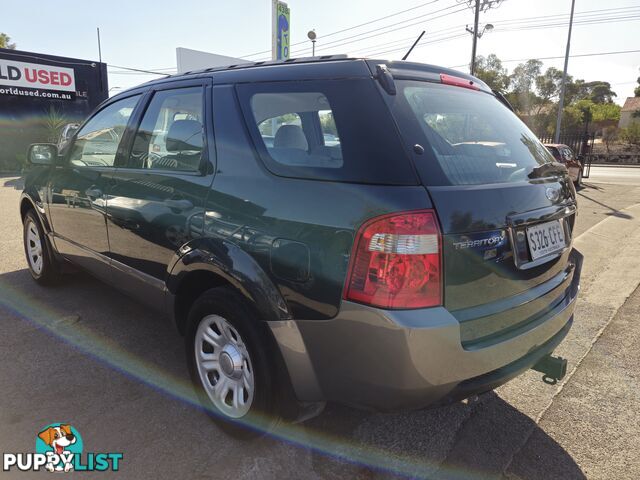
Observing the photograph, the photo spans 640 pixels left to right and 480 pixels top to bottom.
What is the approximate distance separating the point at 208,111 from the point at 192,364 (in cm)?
138

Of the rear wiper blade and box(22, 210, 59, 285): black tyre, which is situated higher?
the rear wiper blade

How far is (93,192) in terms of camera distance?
10.8ft

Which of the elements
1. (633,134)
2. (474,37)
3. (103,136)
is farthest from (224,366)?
(633,134)

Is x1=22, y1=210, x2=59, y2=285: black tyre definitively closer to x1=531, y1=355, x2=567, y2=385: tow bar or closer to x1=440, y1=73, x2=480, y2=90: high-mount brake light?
x1=440, y1=73, x2=480, y2=90: high-mount brake light

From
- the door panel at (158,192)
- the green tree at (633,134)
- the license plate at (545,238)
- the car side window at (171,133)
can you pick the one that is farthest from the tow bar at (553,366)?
the green tree at (633,134)

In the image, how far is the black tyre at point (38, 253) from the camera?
4.29m

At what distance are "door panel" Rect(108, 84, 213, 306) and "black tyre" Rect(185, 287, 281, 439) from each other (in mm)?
401

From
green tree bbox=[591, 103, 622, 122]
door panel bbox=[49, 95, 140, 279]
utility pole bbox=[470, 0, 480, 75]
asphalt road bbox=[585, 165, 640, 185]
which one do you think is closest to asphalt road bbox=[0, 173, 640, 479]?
door panel bbox=[49, 95, 140, 279]

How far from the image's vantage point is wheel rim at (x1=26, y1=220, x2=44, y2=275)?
174 inches

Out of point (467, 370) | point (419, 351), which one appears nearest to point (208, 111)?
point (419, 351)

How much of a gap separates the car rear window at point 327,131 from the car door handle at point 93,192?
1506 mm

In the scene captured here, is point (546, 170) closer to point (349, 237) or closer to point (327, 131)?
point (327, 131)

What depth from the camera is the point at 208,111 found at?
244 centimetres

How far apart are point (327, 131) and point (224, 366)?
125 cm
